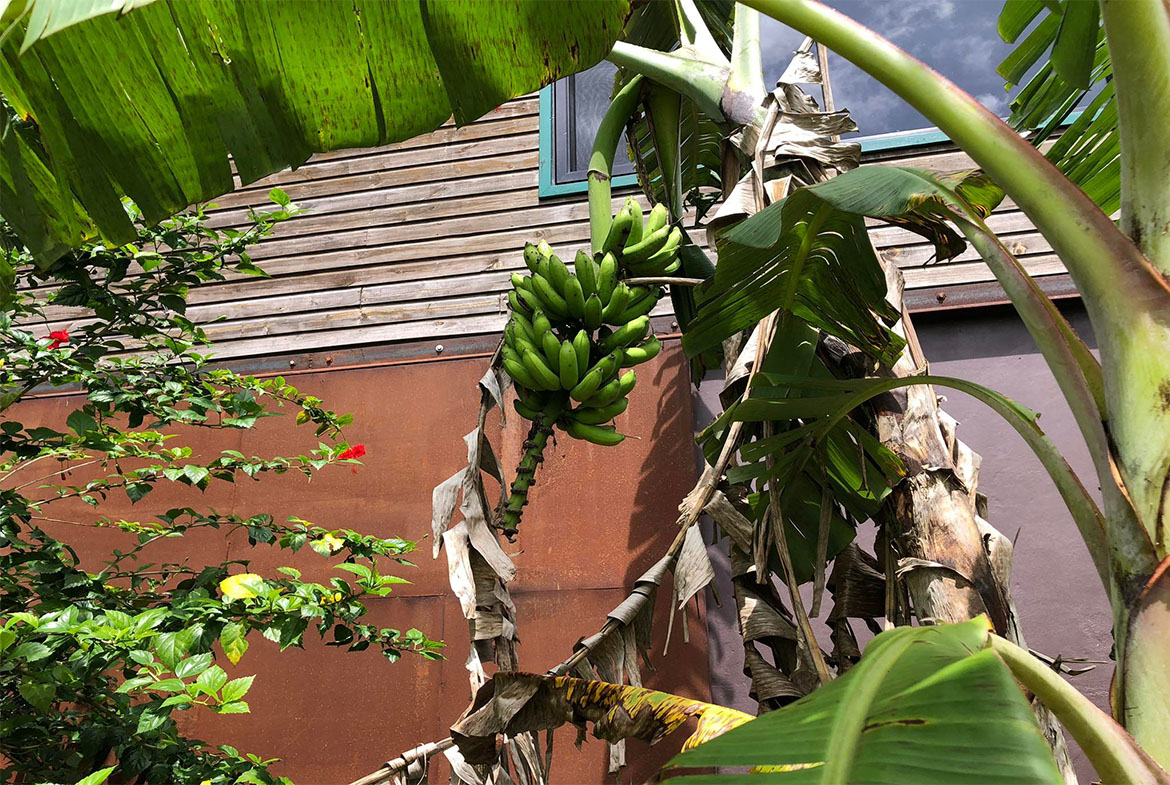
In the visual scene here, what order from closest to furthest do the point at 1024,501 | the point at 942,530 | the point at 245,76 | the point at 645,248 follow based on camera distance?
the point at 245,76 → the point at 942,530 → the point at 645,248 → the point at 1024,501

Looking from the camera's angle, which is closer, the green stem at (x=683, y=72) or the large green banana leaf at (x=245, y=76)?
the large green banana leaf at (x=245, y=76)

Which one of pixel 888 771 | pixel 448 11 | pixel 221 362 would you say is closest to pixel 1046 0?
pixel 448 11

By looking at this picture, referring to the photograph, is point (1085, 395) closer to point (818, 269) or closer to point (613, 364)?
point (818, 269)

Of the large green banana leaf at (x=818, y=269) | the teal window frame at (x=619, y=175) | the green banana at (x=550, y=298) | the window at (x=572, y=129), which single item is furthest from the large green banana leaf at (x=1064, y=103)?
the window at (x=572, y=129)

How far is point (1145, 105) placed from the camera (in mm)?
1038

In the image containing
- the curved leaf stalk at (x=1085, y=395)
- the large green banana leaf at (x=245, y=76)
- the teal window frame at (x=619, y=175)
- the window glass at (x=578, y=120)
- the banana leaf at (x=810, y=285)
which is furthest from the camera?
the window glass at (x=578, y=120)

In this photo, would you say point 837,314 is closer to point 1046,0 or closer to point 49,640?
point 1046,0

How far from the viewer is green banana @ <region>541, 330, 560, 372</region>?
1940 mm

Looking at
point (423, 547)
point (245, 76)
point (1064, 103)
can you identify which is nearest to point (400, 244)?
point (423, 547)

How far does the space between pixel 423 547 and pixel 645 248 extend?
1946 millimetres

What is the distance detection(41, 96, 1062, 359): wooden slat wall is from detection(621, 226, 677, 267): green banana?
155cm

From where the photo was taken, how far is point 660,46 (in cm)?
261

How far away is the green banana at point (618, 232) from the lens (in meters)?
2.04

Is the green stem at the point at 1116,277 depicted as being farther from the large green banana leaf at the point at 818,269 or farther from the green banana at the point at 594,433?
the green banana at the point at 594,433
